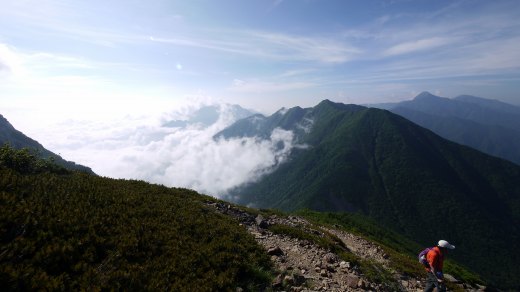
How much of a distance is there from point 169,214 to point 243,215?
30.3ft

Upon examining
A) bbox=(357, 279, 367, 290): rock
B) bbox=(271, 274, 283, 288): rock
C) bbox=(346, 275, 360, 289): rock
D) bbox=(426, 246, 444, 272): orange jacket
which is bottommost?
bbox=(357, 279, 367, 290): rock

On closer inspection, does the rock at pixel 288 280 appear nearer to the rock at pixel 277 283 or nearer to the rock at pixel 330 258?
the rock at pixel 277 283

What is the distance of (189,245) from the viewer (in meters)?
14.2

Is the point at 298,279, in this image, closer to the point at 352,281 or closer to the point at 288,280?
the point at 288,280

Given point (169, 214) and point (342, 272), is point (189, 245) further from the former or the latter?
point (342, 272)

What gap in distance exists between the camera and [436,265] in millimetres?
13906

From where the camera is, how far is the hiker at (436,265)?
13.7 meters

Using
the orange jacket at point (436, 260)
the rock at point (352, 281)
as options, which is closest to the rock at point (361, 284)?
the rock at point (352, 281)

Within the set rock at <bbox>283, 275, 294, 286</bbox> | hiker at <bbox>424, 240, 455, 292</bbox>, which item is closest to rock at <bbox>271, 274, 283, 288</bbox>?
rock at <bbox>283, 275, 294, 286</bbox>

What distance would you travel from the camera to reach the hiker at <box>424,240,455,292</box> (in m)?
13.7

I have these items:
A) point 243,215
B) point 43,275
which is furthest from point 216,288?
point 243,215

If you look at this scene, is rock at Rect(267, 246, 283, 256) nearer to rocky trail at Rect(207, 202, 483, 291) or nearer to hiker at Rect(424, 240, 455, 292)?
rocky trail at Rect(207, 202, 483, 291)

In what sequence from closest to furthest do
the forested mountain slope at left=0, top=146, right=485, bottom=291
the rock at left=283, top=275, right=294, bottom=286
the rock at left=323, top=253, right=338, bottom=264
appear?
the forested mountain slope at left=0, top=146, right=485, bottom=291 < the rock at left=283, top=275, right=294, bottom=286 < the rock at left=323, top=253, right=338, bottom=264

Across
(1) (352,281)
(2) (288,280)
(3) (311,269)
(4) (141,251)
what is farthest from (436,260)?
(4) (141,251)
